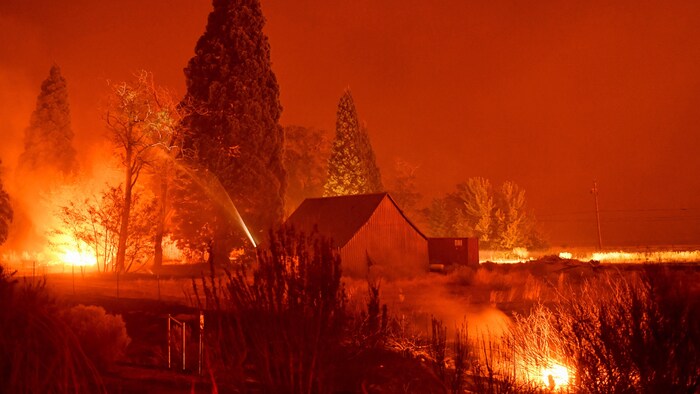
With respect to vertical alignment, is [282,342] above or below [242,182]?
below

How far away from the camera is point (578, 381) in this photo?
8.68 metres

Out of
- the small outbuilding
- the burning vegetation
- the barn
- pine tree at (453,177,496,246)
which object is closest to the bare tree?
the burning vegetation

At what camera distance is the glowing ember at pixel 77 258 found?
3809 cm

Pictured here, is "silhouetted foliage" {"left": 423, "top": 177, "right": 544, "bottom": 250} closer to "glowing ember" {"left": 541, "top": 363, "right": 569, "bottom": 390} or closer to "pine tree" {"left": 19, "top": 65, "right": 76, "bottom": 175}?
"pine tree" {"left": 19, "top": 65, "right": 76, "bottom": 175}

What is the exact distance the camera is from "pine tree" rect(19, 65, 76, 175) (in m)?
56.9

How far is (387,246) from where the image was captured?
149ft

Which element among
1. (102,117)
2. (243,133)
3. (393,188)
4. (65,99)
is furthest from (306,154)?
(102,117)

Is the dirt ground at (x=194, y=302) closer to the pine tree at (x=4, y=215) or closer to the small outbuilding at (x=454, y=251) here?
the small outbuilding at (x=454, y=251)

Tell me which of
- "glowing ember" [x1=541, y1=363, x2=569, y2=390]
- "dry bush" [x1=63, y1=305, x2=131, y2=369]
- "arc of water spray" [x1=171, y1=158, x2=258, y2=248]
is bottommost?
"glowing ember" [x1=541, y1=363, x2=569, y2=390]

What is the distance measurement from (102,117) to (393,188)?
48.4 m

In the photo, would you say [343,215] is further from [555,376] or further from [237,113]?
[555,376]

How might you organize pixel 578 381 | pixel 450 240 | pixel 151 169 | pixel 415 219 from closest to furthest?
1. pixel 578 381
2. pixel 151 169
3. pixel 450 240
4. pixel 415 219

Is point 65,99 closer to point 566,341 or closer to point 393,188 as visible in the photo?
point 393,188

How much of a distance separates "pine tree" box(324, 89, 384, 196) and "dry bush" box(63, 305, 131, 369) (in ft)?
164
